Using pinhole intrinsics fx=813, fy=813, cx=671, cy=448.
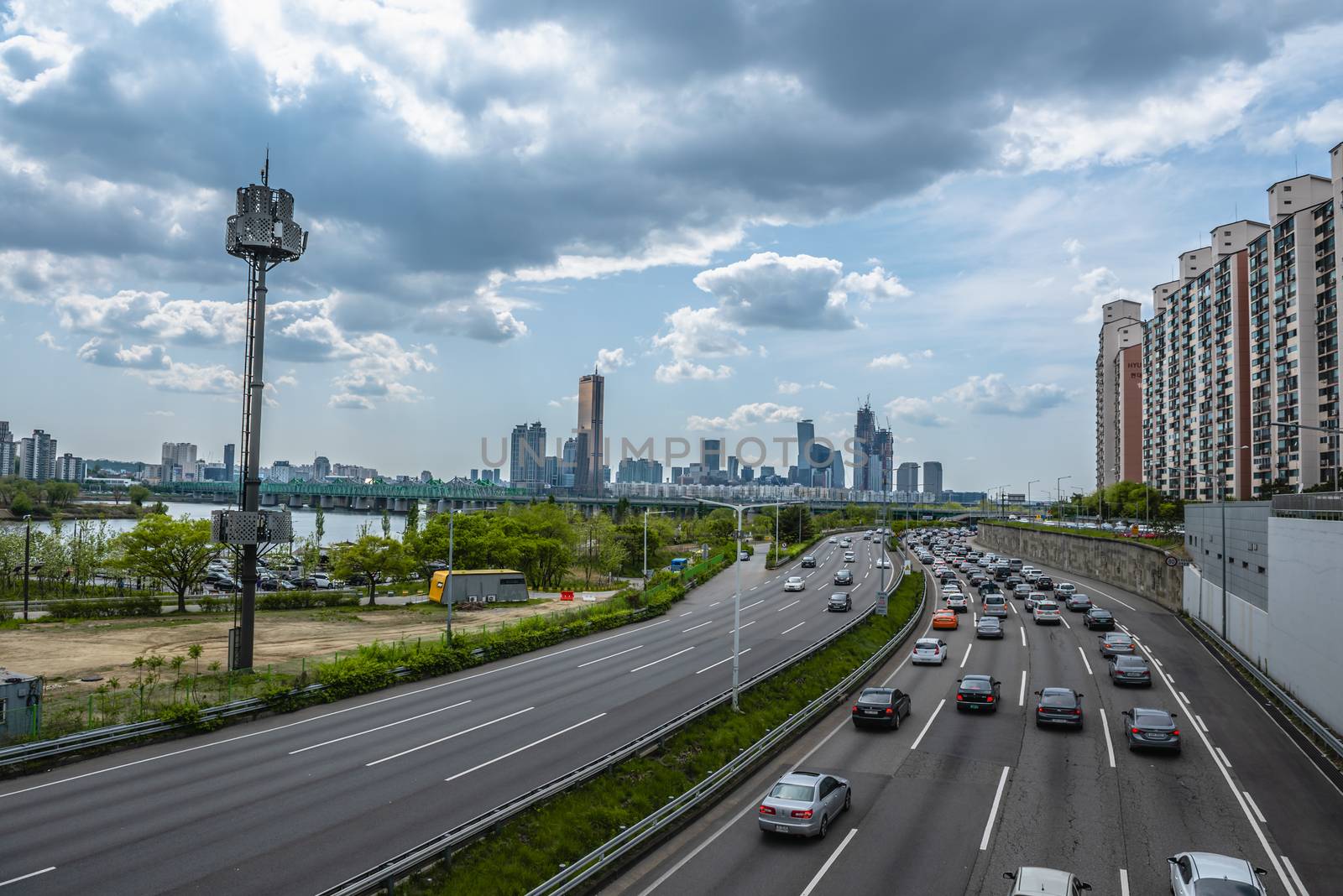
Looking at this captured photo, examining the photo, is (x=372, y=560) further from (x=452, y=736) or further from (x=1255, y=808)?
(x=1255, y=808)

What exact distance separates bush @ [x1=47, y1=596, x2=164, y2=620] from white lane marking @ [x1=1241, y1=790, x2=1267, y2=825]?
6482 centimetres

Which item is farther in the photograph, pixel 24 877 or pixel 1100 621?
pixel 1100 621

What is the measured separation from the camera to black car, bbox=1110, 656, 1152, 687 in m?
A: 34.7

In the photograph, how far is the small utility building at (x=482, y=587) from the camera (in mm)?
66250

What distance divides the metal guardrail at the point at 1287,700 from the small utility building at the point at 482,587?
4896 centimetres

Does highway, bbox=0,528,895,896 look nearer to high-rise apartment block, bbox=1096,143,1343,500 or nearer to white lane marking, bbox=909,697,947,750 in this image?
white lane marking, bbox=909,697,947,750

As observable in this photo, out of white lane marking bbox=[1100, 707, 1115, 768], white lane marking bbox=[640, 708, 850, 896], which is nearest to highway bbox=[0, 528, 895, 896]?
white lane marking bbox=[640, 708, 850, 896]

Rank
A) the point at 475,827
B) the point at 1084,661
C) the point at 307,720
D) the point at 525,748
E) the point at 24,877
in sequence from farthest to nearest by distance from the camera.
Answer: the point at 1084,661 → the point at 307,720 → the point at 525,748 → the point at 475,827 → the point at 24,877

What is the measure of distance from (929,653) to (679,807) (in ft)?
80.2

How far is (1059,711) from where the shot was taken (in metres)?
28.0

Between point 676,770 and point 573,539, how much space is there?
3358 inches

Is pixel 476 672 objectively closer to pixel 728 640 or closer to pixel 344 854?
pixel 728 640

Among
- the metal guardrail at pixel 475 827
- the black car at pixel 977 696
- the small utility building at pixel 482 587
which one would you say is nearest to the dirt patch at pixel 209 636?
the small utility building at pixel 482 587

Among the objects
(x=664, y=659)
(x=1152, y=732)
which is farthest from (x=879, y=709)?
(x=664, y=659)
